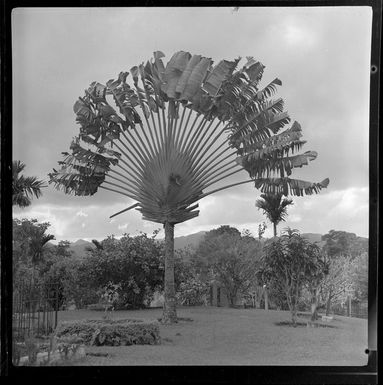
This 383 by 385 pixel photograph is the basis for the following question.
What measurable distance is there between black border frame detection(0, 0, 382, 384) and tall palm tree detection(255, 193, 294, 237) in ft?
1.63

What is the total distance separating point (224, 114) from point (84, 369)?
165 cm

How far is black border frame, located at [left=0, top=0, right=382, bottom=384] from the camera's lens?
2467 millimetres

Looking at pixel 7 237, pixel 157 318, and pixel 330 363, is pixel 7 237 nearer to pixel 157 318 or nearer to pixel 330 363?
pixel 157 318

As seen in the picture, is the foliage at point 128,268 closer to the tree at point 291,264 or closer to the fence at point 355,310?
the tree at point 291,264

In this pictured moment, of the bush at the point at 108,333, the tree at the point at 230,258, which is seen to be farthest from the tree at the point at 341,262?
the bush at the point at 108,333

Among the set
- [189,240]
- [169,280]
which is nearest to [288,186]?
[189,240]

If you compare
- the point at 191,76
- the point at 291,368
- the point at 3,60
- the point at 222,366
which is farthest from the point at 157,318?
the point at 3,60

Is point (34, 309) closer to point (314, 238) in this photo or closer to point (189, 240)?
point (189, 240)

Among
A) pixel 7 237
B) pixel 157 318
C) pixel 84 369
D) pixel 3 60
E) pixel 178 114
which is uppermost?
pixel 3 60

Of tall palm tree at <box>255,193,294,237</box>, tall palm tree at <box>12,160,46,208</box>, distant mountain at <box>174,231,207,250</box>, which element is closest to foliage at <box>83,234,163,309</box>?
distant mountain at <box>174,231,207,250</box>

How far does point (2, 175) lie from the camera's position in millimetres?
2529

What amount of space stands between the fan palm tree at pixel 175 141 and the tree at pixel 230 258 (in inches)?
Result: 7.5

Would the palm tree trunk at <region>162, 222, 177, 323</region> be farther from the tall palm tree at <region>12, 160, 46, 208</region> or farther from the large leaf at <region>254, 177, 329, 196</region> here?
the tall palm tree at <region>12, 160, 46, 208</region>

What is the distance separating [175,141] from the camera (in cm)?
302
